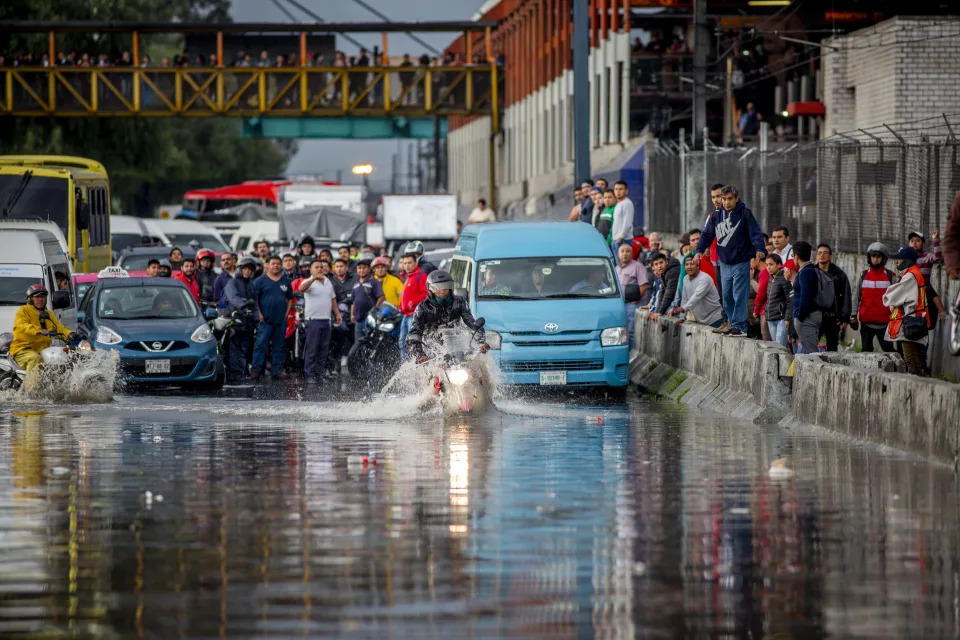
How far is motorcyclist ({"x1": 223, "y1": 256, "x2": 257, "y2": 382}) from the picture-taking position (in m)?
27.4

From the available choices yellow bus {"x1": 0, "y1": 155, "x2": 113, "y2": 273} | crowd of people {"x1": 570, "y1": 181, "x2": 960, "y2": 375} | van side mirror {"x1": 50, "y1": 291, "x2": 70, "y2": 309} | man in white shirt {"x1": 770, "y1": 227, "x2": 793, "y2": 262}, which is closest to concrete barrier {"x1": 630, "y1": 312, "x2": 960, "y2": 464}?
crowd of people {"x1": 570, "y1": 181, "x2": 960, "y2": 375}

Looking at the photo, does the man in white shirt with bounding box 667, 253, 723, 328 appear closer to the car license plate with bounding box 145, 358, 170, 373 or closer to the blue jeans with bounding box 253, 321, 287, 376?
→ the car license plate with bounding box 145, 358, 170, 373

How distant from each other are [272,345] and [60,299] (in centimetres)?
581

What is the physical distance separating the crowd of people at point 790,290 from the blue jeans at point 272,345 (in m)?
5.34

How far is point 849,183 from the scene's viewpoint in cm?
2553

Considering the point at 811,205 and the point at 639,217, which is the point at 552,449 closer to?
the point at 811,205

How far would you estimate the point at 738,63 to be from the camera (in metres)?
55.6

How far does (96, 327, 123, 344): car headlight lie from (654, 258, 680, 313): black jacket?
268 inches

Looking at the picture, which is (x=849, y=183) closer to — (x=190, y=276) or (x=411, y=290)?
(x=411, y=290)

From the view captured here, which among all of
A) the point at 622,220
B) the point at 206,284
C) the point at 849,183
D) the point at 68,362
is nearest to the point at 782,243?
the point at 849,183

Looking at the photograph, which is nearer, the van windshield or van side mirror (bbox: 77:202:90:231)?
the van windshield

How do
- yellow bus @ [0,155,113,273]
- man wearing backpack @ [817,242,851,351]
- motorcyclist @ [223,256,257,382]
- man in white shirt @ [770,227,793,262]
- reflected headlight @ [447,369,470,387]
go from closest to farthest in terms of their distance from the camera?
reflected headlight @ [447,369,470,387]
man wearing backpack @ [817,242,851,351]
man in white shirt @ [770,227,793,262]
motorcyclist @ [223,256,257,382]
yellow bus @ [0,155,113,273]

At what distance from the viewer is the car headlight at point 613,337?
22.2m

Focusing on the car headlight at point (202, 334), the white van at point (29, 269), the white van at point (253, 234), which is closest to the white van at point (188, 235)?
the white van at point (253, 234)
